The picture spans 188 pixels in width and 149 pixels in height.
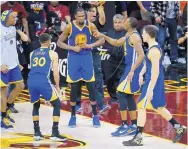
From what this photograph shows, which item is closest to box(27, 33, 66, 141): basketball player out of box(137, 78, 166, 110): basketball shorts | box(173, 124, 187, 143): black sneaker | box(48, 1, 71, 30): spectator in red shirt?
box(137, 78, 166, 110): basketball shorts

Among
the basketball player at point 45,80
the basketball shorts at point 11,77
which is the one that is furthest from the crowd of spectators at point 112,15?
the basketball player at point 45,80

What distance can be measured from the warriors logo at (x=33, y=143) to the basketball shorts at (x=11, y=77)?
117 centimetres

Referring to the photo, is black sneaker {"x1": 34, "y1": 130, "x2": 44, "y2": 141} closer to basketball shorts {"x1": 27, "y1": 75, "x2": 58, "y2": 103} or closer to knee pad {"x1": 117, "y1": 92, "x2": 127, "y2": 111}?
basketball shorts {"x1": 27, "y1": 75, "x2": 58, "y2": 103}

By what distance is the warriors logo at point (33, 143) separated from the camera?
393 inches

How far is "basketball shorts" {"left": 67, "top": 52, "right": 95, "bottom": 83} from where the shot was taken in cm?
1131

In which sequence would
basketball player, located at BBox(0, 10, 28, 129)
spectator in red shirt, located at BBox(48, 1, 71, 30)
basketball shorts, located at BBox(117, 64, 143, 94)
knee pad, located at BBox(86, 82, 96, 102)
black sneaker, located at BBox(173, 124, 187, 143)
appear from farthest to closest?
spectator in red shirt, located at BBox(48, 1, 71, 30), knee pad, located at BBox(86, 82, 96, 102), basketball player, located at BBox(0, 10, 28, 129), basketball shorts, located at BBox(117, 64, 143, 94), black sneaker, located at BBox(173, 124, 187, 143)

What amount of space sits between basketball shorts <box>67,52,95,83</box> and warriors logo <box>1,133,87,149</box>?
1206 mm

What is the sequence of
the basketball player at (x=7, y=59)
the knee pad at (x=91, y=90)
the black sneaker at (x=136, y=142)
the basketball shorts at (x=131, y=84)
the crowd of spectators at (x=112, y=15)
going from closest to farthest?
the black sneaker at (x=136, y=142) → the basketball shorts at (x=131, y=84) → the basketball player at (x=7, y=59) → the knee pad at (x=91, y=90) → the crowd of spectators at (x=112, y=15)

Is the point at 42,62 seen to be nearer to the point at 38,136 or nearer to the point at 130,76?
the point at 38,136

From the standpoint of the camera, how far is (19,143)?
10.2 meters

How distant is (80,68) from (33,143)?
5.85ft

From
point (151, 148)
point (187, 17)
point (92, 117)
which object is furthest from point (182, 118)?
point (187, 17)

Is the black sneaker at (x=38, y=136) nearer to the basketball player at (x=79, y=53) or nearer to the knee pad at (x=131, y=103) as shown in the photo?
the basketball player at (x=79, y=53)

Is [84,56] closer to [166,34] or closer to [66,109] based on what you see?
[66,109]
